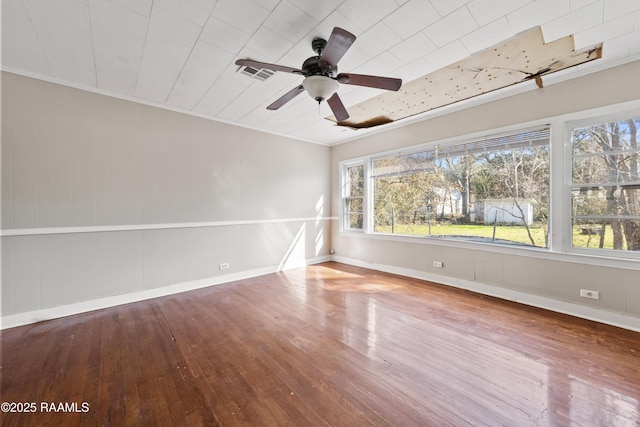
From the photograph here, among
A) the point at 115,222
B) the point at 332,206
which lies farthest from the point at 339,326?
the point at 332,206

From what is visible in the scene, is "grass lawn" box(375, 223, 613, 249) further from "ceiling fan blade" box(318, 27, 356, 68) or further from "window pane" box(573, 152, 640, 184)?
"ceiling fan blade" box(318, 27, 356, 68)

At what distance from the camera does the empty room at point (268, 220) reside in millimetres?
1826

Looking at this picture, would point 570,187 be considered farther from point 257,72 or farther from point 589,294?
point 257,72

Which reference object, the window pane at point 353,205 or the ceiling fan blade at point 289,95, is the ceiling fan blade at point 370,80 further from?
the window pane at point 353,205

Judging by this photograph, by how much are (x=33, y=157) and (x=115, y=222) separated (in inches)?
41.1

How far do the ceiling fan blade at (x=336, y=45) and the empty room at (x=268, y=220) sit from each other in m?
0.02

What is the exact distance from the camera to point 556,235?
10.1 feet

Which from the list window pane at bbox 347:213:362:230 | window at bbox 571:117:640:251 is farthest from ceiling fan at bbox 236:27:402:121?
window pane at bbox 347:213:362:230

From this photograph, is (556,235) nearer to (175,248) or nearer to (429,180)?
(429,180)

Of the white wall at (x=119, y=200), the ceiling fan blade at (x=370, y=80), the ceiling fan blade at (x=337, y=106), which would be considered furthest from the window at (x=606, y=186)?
the white wall at (x=119, y=200)

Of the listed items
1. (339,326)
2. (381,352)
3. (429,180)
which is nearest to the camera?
(381,352)

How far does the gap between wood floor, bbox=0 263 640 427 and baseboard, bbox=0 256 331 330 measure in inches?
4.8

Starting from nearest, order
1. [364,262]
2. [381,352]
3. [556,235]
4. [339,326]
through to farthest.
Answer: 1. [381,352]
2. [339,326]
3. [556,235]
4. [364,262]

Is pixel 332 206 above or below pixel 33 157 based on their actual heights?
below
